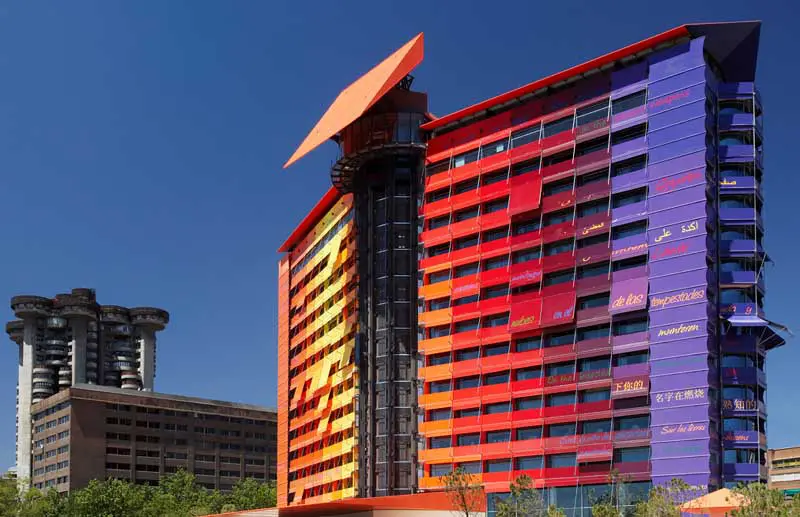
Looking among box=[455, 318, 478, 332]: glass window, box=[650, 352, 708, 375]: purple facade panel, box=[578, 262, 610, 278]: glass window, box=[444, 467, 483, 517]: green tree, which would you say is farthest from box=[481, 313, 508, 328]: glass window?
box=[650, 352, 708, 375]: purple facade panel

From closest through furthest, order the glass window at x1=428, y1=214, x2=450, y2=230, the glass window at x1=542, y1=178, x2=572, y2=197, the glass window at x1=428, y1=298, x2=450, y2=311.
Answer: the glass window at x1=542, y1=178, x2=572, y2=197
the glass window at x1=428, y1=298, x2=450, y2=311
the glass window at x1=428, y1=214, x2=450, y2=230

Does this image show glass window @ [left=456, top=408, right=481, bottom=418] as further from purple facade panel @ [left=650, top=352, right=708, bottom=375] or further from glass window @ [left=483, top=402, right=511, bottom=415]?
purple facade panel @ [left=650, top=352, right=708, bottom=375]

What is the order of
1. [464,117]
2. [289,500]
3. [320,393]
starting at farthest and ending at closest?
[289,500] → [320,393] → [464,117]

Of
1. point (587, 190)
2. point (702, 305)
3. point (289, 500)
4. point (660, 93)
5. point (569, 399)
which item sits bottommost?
point (289, 500)

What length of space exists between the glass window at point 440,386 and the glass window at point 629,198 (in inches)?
1053

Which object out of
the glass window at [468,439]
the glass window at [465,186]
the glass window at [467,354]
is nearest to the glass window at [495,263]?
the glass window at [465,186]

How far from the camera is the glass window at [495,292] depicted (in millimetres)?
107500

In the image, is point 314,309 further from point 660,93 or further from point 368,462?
point 660,93

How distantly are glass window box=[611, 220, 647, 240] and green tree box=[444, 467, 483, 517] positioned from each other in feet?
86.2

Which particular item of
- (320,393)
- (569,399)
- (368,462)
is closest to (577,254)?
(569,399)

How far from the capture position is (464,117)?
113625mm

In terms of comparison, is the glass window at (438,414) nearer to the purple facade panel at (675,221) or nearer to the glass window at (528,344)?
the glass window at (528,344)

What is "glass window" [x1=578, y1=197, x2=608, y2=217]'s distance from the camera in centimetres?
9975

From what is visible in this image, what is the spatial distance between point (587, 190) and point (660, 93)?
11448 millimetres
